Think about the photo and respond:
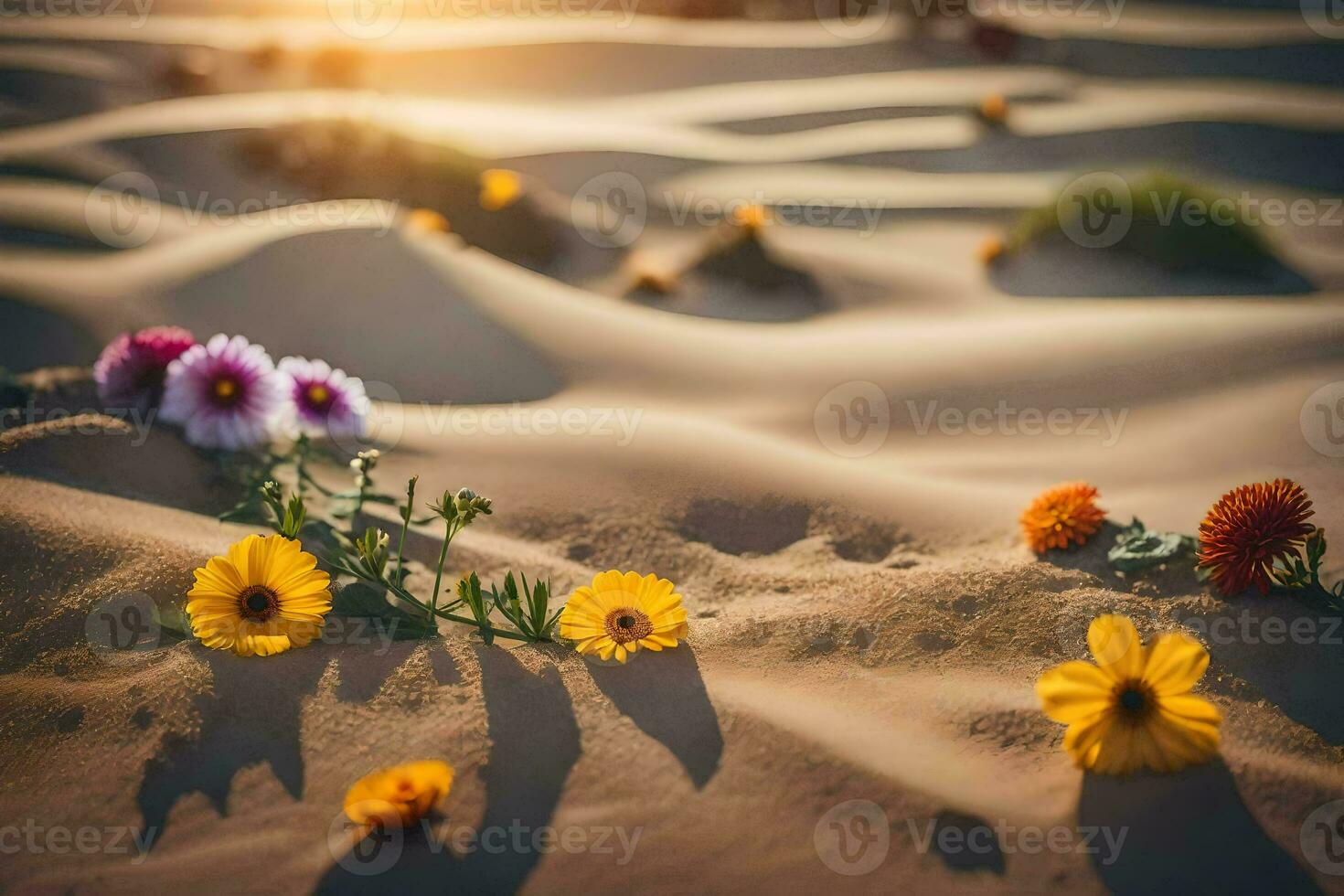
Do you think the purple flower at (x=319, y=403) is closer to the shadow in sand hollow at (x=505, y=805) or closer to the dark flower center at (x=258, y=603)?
the dark flower center at (x=258, y=603)

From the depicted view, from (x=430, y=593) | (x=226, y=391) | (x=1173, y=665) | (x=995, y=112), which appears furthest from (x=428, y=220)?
(x=995, y=112)

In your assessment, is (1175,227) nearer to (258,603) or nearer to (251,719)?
(258,603)

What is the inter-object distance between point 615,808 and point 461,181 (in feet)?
13.4

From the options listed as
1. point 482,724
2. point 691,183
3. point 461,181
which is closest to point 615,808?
point 482,724

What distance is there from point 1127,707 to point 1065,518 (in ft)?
2.43

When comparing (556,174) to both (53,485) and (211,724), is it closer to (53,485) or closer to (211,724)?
(53,485)

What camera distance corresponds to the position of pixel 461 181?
5.01 m

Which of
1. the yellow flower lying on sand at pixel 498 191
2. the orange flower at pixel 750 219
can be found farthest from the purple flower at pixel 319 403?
the orange flower at pixel 750 219

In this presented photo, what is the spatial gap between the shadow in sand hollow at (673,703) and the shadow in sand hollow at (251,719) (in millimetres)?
371

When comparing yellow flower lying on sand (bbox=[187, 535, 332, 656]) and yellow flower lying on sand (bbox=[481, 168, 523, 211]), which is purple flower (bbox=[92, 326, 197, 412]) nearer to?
yellow flower lying on sand (bbox=[187, 535, 332, 656])

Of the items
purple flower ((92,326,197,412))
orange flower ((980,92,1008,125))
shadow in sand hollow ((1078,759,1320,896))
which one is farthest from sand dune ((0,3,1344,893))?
orange flower ((980,92,1008,125))

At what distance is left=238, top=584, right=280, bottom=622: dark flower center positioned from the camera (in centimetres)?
193

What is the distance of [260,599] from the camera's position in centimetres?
195

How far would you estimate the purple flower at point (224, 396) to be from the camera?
258cm
